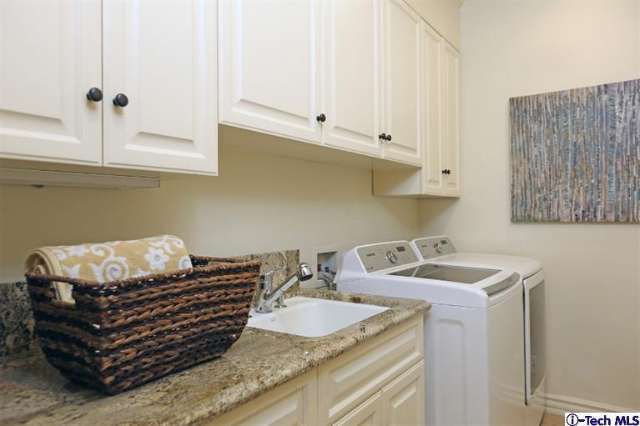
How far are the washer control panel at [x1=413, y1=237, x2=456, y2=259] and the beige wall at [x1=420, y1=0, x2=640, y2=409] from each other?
0.64 ft

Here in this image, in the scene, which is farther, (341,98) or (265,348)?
(341,98)

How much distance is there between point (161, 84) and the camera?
0.98 metres

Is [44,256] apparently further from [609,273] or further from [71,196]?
[609,273]

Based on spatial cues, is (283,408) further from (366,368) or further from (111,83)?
(111,83)

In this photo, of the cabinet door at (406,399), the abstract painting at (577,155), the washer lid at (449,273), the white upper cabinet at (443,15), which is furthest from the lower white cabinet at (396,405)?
the white upper cabinet at (443,15)

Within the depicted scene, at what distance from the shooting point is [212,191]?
1510 mm

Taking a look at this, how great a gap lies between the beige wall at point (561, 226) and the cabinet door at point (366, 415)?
1745 millimetres

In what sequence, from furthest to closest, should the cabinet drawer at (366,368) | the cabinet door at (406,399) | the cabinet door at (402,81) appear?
the cabinet door at (402,81) < the cabinet door at (406,399) < the cabinet drawer at (366,368)

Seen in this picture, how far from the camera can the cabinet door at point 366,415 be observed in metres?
1.16

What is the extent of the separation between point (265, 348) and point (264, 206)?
0.77 meters

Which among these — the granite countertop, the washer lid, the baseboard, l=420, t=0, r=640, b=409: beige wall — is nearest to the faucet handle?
the granite countertop

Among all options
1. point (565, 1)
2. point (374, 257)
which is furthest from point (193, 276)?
point (565, 1)

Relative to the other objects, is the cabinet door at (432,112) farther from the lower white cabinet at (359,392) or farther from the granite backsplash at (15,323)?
the granite backsplash at (15,323)

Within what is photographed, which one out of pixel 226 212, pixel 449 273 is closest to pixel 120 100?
pixel 226 212
